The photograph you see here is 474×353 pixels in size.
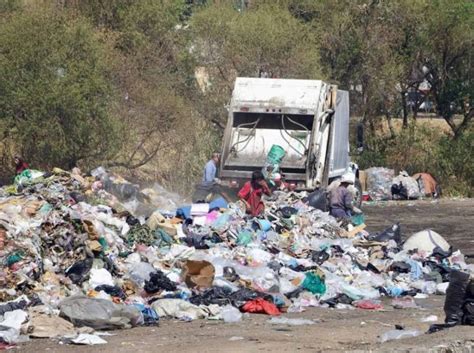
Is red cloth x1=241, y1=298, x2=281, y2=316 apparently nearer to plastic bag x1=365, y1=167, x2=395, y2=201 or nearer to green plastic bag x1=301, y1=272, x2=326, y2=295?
green plastic bag x1=301, y1=272, x2=326, y2=295

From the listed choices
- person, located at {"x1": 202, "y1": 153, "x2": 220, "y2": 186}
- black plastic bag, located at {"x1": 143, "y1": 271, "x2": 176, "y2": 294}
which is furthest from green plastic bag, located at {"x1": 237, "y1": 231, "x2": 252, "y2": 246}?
person, located at {"x1": 202, "y1": 153, "x2": 220, "y2": 186}

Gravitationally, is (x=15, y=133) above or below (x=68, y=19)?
below

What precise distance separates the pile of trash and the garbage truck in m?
3.76

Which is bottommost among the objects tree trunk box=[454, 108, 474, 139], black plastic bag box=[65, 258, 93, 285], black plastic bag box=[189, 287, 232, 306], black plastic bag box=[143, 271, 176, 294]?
black plastic bag box=[189, 287, 232, 306]

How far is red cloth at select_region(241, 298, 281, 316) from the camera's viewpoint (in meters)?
13.0

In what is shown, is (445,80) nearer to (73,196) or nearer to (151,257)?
(73,196)

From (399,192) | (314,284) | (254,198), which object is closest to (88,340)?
(314,284)

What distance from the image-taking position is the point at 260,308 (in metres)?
13.0

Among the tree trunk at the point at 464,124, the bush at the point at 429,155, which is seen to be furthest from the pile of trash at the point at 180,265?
the tree trunk at the point at 464,124

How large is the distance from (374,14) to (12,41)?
1323cm

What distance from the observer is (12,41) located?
26000 millimetres

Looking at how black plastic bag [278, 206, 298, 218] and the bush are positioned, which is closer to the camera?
black plastic bag [278, 206, 298, 218]

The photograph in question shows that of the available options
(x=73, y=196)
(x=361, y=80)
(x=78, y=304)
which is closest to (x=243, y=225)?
(x=73, y=196)

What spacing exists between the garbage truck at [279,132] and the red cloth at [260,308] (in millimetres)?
9692
